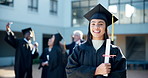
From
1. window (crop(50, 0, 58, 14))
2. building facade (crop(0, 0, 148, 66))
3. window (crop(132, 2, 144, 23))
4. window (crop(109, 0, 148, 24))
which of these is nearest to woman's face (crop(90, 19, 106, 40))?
building facade (crop(0, 0, 148, 66))

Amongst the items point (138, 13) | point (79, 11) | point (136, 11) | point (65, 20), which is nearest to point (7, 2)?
point (65, 20)

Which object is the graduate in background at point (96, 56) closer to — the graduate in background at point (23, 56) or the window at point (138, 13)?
the graduate in background at point (23, 56)

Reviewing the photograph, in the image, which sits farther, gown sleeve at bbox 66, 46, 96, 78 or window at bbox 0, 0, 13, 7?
window at bbox 0, 0, 13, 7

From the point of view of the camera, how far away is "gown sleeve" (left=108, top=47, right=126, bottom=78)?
2.47 metres

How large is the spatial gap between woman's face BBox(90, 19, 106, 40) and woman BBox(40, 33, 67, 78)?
3406 mm

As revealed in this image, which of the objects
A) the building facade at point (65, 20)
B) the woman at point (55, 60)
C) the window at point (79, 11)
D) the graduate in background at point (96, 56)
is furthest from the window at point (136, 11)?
the graduate in background at point (96, 56)

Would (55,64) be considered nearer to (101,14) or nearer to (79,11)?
(101,14)

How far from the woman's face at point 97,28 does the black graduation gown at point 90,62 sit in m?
0.16

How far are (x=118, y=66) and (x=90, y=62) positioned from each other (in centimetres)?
35

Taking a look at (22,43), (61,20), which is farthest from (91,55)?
(61,20)

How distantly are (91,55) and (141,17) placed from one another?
14944 mm

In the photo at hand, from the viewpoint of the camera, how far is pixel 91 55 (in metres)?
2.62

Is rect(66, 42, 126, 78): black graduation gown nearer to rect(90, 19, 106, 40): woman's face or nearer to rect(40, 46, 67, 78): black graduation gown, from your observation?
rect(90, 19, 106, 40): woman's face

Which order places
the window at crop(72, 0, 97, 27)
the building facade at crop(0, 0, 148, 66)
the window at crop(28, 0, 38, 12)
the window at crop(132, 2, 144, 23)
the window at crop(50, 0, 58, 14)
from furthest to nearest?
the window at crop(72, 0, 97, 27) < the window at crop(50, 0, 58, 14) < the window at crop(28, 0, 38, 12) < the window at crop(132, 2, 144, 23) < the building facade at crop(0, 0, 148, 66)
